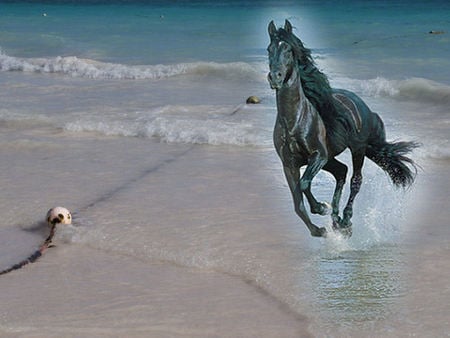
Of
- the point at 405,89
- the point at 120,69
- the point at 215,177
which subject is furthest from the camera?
the point at 120,69

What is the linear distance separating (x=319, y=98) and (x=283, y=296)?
115 centimetres

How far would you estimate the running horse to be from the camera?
547cm

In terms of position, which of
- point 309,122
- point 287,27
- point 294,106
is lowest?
point 309,122

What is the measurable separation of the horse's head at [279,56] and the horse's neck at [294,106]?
A: 0.44 ft

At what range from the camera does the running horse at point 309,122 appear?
5.47m

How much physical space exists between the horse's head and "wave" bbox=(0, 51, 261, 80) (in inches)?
476

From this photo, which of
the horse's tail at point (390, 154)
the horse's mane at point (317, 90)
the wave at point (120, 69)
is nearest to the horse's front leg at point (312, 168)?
the horse's mane at point (317, 90)

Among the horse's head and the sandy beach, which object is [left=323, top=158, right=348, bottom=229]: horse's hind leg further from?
the horse's head

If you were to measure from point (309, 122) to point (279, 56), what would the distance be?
0.52 metres

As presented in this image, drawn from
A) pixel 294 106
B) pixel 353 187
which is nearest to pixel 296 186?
pixel 294 106

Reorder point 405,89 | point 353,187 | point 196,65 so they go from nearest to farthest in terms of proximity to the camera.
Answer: point 353,187, point 405,89, point 196,65

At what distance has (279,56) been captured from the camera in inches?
213

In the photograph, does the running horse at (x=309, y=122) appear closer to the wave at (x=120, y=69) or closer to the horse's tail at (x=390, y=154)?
the horse's tail at (x=390, y=154)

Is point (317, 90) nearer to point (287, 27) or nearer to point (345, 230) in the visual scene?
point (287, 27)
